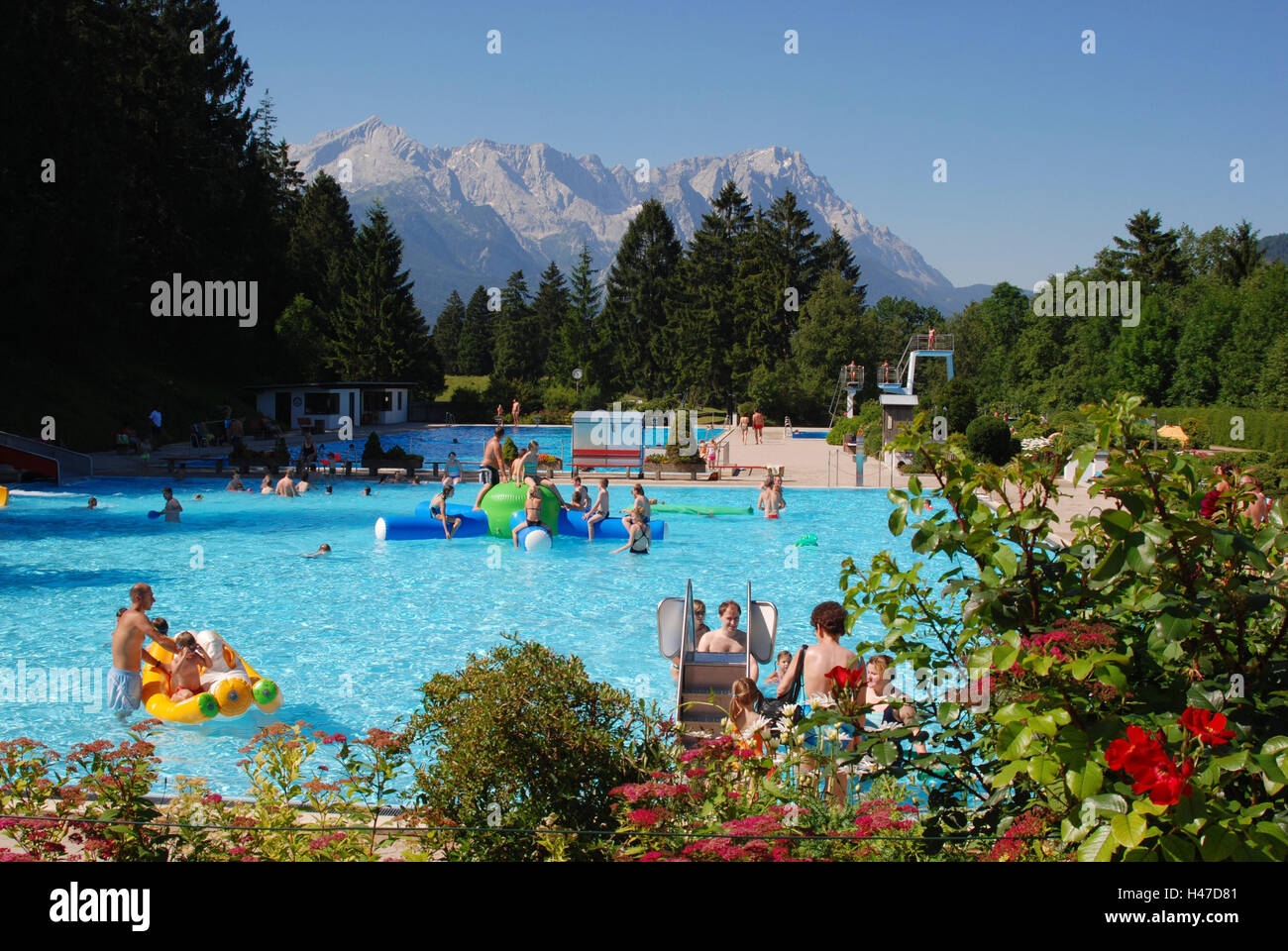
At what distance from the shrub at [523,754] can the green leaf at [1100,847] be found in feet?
8.41

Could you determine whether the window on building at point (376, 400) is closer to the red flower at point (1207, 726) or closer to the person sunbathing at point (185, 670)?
the person sunbathing at point (185, 670)

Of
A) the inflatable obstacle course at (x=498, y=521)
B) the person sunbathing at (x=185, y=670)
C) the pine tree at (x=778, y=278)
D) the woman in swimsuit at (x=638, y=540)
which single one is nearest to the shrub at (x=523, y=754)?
the person sunbathing at (x=185, y=670)

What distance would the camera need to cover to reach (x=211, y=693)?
9086 mm

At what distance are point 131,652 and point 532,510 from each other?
8947 millimetres

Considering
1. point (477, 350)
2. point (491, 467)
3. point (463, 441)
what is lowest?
point (491, 467)

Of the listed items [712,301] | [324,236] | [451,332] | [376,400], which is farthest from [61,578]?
[451,332]

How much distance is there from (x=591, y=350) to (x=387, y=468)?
39.3m

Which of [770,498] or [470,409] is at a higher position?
[470,409]

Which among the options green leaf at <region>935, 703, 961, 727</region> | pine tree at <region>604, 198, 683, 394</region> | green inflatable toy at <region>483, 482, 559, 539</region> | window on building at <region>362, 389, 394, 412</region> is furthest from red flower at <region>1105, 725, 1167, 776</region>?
pine tree at <region>604, 198, 683, 394</region>

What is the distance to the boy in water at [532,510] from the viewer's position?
17625 mm

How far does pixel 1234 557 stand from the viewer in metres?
2.90

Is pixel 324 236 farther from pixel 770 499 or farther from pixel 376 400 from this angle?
pixel 770 499
